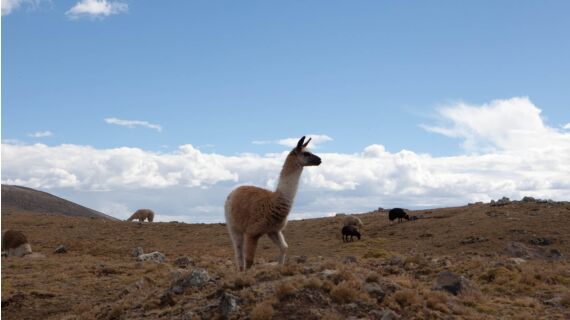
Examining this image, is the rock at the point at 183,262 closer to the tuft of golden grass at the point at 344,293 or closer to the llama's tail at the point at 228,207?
the llama's tail at the point at 228,207

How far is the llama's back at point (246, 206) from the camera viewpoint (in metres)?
12.9

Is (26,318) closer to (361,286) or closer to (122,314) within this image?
(122,314)

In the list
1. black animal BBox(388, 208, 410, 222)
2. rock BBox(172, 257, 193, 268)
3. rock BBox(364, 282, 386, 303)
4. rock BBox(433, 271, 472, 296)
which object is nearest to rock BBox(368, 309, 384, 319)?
rock BBox(364, 282, 386, 303)

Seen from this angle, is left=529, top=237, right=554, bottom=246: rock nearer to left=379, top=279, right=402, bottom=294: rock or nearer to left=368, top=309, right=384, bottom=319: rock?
left=379, top=279, right=402, bottom=294: rock

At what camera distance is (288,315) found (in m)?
10.1

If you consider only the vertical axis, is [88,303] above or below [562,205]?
below

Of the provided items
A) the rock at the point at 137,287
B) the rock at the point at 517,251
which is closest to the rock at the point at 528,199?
the rock at the point at 517,251

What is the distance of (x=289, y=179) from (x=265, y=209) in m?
0.95

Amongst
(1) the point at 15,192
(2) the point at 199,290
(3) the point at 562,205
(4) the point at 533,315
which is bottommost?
(4) the point at 533,315

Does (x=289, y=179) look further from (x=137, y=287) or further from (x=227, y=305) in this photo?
(x=137, y=287)

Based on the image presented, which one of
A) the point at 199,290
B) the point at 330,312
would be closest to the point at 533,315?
the point at 330,312

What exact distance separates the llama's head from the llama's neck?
0.53 ft

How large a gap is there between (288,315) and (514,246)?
21135 mm

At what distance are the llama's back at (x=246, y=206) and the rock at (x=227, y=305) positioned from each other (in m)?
2.37
